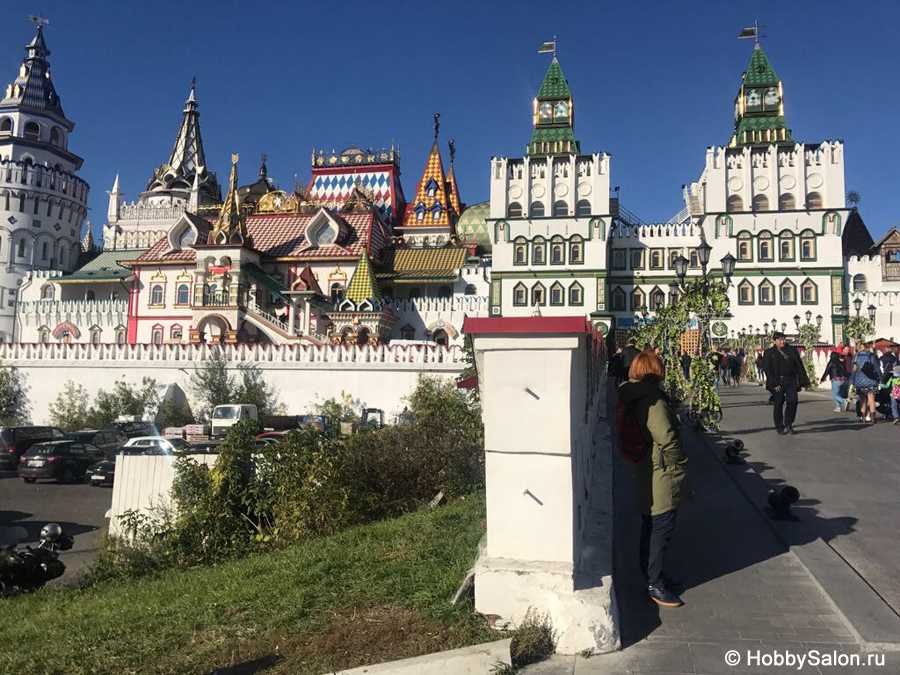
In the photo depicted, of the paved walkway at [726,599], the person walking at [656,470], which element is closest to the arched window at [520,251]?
the paved walkway at [726,599]

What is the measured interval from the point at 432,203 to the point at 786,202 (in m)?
23.3

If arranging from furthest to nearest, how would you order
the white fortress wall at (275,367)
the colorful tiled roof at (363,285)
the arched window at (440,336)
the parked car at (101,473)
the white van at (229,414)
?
the arched window at (440,336), the colorful tiled roof at (363,285), the white fortress wall at (275,367), the white van at (229,414), the parked car at (101,473)

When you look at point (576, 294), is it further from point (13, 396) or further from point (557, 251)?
point (13, 396)

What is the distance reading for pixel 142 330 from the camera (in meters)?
39.4

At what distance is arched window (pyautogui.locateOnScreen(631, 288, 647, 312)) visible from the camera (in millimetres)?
41031

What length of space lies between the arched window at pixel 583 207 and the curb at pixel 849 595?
35.9 m

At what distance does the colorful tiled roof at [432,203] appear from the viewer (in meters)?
46.6

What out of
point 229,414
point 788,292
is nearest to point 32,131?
point 229,414

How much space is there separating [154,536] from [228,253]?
95.4 feet

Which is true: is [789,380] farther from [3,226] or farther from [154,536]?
[3,226]

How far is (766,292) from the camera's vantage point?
39719mm

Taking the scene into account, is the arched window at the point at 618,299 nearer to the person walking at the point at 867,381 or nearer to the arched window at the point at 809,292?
the arched window at the point at 809,292

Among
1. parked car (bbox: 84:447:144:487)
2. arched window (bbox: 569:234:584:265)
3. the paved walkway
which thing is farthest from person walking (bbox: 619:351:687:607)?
arched window (bbox: 569:234:584:265)

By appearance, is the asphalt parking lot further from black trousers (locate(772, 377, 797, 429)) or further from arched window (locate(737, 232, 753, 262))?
arched window (locate(737, 232, 753, 262))
